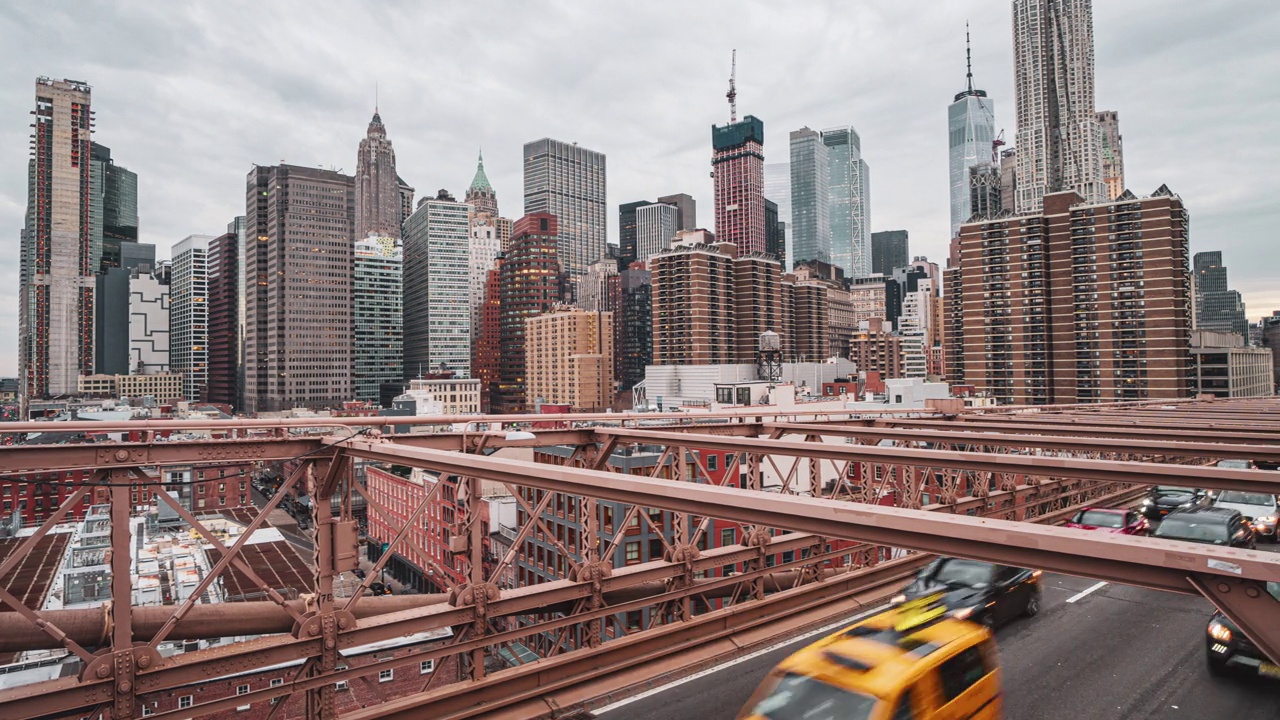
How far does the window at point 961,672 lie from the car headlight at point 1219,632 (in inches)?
199

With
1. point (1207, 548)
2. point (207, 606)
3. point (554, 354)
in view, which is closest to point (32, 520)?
point (207, 606)

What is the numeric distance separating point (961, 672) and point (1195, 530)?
448 inches

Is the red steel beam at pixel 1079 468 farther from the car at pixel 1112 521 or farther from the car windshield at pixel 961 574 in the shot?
the car at pixel 1112 521

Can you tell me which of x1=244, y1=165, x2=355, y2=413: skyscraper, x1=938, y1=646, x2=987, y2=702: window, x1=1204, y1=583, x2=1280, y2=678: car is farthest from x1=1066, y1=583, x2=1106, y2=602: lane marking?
x1=244, y1=165, x2=355, y2=413: skyscraper

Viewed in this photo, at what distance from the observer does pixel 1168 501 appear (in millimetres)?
23562

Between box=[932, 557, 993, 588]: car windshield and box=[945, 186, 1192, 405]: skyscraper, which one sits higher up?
box=[945, 186, 1192, 405]: skyscraper

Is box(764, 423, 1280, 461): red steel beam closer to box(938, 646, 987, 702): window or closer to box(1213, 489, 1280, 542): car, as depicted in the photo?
box(938, 646, 987, 702): window

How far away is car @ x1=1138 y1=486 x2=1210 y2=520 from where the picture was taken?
2238 centimetres

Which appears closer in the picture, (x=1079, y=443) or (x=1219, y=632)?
(x=1079, y=443)

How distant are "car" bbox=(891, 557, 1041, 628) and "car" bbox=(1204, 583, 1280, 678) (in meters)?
2.77

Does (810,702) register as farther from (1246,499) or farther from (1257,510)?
(1246,499)

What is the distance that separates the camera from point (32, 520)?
58.4 m

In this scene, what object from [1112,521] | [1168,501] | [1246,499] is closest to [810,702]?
[1112,521]

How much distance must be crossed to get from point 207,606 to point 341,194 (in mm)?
205004
